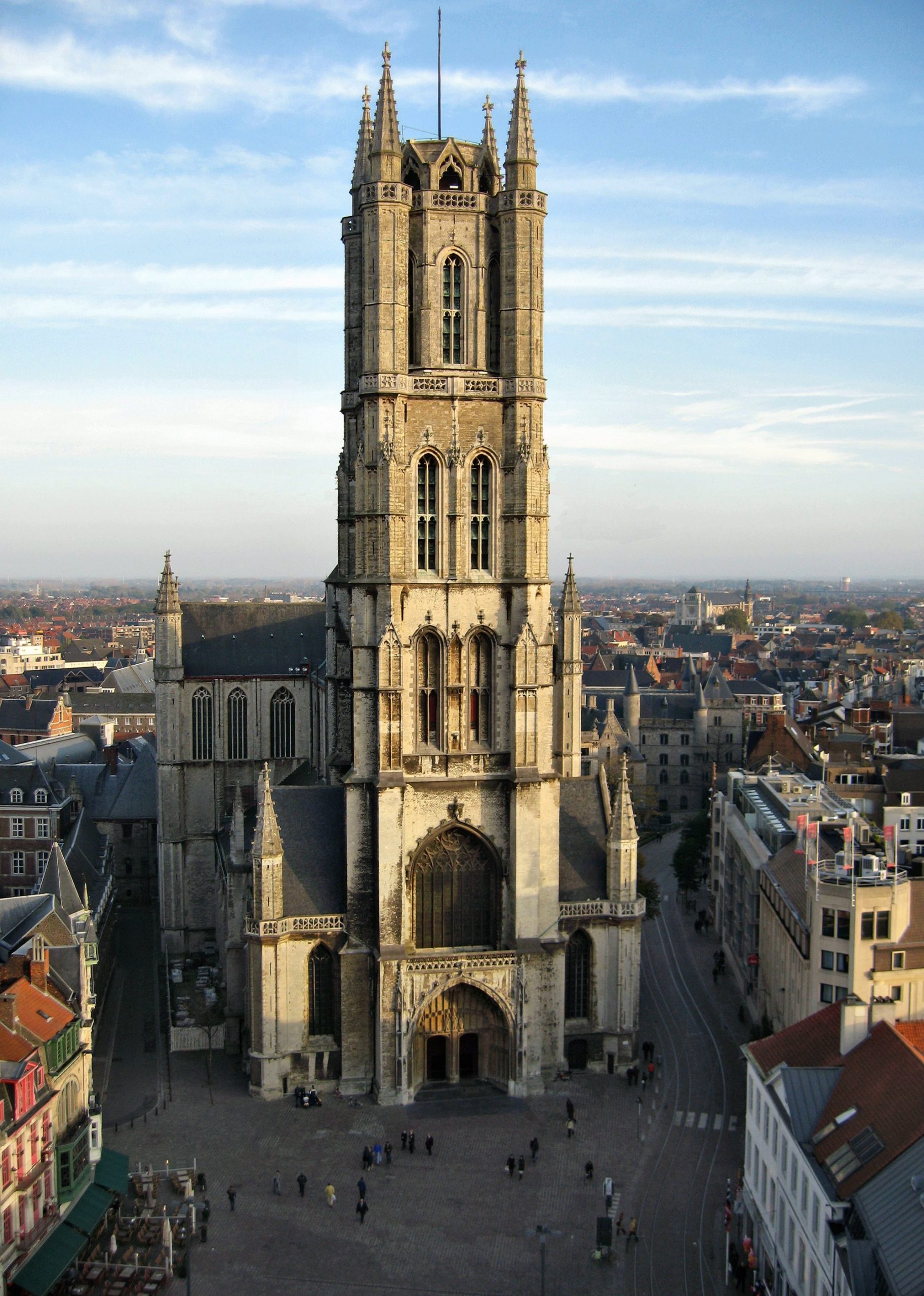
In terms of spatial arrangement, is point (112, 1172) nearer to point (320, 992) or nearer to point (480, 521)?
point (320, 992)

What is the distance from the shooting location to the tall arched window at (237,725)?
257 feet

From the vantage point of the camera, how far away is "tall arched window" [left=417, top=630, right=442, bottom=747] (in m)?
56.8

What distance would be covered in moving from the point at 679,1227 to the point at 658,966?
95.9 feet

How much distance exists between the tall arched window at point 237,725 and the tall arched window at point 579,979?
27788mm

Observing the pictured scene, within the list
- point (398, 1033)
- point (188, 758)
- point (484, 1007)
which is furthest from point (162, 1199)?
point (188, 758)

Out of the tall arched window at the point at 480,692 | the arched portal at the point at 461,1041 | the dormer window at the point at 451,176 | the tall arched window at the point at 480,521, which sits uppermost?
the dormer window at the point at 451,176

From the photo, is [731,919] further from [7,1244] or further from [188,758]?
[7,1244]

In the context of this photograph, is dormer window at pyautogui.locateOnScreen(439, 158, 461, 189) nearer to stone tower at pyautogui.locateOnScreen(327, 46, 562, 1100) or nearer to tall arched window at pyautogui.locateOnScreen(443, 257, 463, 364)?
stone tower at pyautogui.locateOnScreen(327, 46, 562, 1100)

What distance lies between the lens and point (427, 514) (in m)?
56.6

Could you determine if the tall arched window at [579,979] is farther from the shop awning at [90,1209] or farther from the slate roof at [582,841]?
the shop awning at [90,1209]

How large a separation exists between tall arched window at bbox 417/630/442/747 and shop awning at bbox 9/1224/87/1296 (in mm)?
23855

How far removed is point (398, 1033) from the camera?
2212 inches

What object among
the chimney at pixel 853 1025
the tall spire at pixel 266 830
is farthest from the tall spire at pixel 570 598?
the chimney at pixel 853 1025

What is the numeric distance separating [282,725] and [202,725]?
496 centimetres
